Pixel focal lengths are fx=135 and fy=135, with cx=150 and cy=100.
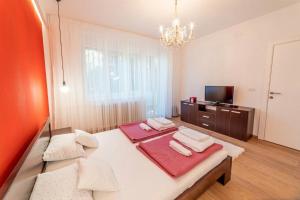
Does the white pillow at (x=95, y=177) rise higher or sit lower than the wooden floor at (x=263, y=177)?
higher

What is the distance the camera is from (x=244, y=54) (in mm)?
3227

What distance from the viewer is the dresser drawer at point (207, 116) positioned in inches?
140

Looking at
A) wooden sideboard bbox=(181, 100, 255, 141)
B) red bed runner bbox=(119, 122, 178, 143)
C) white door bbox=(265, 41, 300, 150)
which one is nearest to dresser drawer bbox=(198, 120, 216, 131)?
wooden sideboard bbox=(181, 100, 255, 141)

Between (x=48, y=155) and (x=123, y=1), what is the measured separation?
2.55 m

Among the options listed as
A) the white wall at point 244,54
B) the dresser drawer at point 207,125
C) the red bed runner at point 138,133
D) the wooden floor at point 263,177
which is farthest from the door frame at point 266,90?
the red bed runner at point 138,133

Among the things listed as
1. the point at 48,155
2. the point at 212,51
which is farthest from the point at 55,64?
the point at 212,51

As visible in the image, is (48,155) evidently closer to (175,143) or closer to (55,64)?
(175,143)

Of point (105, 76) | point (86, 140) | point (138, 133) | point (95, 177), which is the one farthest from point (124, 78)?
point (95, 177)

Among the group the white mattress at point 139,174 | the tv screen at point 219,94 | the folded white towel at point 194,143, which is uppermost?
the tv screen at point 219,94

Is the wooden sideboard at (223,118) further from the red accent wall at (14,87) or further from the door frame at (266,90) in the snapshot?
the red accent wall at (14,87)

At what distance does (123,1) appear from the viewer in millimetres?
2340

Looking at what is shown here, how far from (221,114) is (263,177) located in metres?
1.65

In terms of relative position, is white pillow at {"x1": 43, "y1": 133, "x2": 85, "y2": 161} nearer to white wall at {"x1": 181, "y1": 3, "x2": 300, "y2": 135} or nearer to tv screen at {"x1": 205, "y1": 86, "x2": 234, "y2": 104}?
tv screen at {"x1": 205, "y1": 86, "x2": 234, "y2": 104}

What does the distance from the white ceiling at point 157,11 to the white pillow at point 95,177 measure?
100 inches
